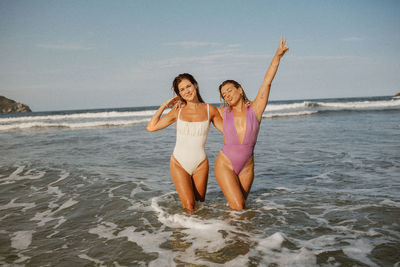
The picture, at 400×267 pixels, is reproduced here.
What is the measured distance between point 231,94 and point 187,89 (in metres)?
0.69

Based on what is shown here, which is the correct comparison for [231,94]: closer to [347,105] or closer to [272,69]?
[272,69]

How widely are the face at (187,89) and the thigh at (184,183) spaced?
1.04m

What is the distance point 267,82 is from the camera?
14.2 ft

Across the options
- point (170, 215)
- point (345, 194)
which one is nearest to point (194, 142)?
point (170, 215)

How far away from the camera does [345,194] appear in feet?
17.6

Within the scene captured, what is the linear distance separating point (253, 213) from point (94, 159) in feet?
22.7

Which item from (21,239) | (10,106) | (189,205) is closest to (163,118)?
(189,205)

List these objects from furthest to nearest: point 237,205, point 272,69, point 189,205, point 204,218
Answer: point 189,205
point 237,205
point 204,218
point 272,69

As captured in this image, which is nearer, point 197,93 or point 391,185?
point 197,93

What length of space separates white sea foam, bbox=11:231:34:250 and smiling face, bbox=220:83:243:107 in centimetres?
338

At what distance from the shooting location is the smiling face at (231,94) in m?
4.52

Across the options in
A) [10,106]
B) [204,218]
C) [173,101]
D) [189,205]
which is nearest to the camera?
[204,218]

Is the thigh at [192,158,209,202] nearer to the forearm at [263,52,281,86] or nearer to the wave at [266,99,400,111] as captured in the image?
the forearm at [263,52,281,86]

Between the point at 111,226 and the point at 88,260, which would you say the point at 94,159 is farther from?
the point at 88,260
